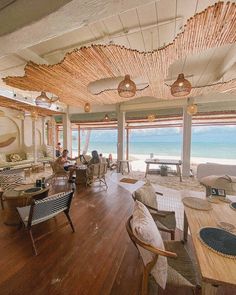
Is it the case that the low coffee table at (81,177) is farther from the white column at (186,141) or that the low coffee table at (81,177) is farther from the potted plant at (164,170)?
the white column at (186,141)

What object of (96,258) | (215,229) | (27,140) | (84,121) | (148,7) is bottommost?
(96,258)

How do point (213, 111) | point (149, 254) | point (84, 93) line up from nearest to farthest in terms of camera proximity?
point (149, 254)
point (84, 93)
point (213, 111)

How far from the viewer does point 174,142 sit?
2620cm

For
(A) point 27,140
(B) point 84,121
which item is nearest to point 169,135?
(B) point 84,121

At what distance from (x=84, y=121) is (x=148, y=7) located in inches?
269

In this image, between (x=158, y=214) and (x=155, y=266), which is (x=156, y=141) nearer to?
(x=158, y=214)

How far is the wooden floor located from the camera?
163 cm

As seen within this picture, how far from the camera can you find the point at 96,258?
6.70ft

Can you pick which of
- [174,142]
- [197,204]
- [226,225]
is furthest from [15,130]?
[174,142]

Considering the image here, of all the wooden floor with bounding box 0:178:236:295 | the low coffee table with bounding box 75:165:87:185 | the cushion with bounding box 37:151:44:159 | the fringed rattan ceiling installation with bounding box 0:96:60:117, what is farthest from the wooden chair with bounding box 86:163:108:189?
the cushion with bounding box 37:151:44:159

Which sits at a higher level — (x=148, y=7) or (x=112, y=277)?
(x=148, y=7)

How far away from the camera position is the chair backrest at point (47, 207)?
2144 millimetres

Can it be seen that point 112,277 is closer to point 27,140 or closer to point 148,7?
point 148,7

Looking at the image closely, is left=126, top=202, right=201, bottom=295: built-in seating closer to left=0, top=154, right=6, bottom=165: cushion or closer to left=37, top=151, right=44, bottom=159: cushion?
left=0, top=154, right=6, bottom=165: cushion
